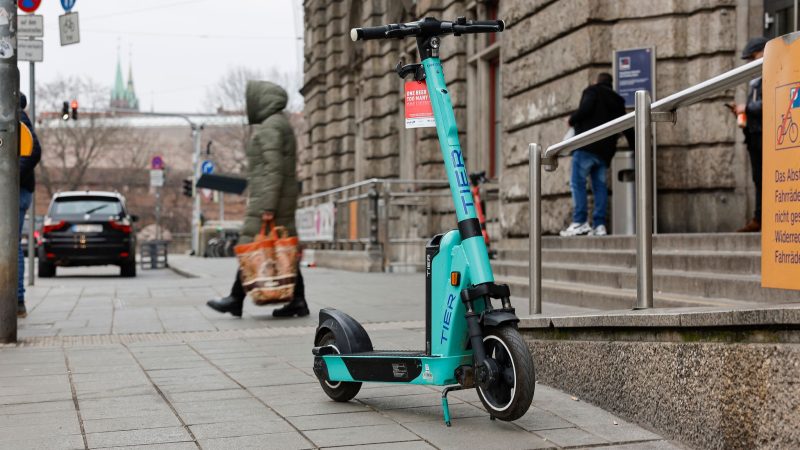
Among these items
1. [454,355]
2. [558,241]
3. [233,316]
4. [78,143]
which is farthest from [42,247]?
[78,143]

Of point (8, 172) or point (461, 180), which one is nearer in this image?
point (461, 180)

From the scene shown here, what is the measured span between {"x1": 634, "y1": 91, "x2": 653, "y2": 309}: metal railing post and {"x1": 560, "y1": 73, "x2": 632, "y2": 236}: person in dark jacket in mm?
4966

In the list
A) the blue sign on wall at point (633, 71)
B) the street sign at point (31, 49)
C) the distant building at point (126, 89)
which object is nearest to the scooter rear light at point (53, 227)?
the street sign at point (31, 49)

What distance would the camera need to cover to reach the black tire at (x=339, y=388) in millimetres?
5066

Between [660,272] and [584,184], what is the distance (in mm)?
2757

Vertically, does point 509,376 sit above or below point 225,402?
above

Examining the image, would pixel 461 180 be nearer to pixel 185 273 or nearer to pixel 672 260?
pixel 672 260

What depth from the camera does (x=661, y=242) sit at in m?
8.52

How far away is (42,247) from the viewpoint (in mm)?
19578

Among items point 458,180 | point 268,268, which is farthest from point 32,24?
point 458,180

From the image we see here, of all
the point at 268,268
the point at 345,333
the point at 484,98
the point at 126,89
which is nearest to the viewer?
the point at 345,333

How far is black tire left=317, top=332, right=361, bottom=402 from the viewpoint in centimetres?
507

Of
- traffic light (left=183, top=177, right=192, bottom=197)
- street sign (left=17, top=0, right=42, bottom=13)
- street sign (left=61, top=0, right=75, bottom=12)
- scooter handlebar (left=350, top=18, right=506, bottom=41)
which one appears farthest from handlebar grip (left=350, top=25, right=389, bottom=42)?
traffic light (left=183, top=177, right=192, bottom=197)

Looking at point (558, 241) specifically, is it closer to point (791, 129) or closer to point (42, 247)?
point (791, 129)
